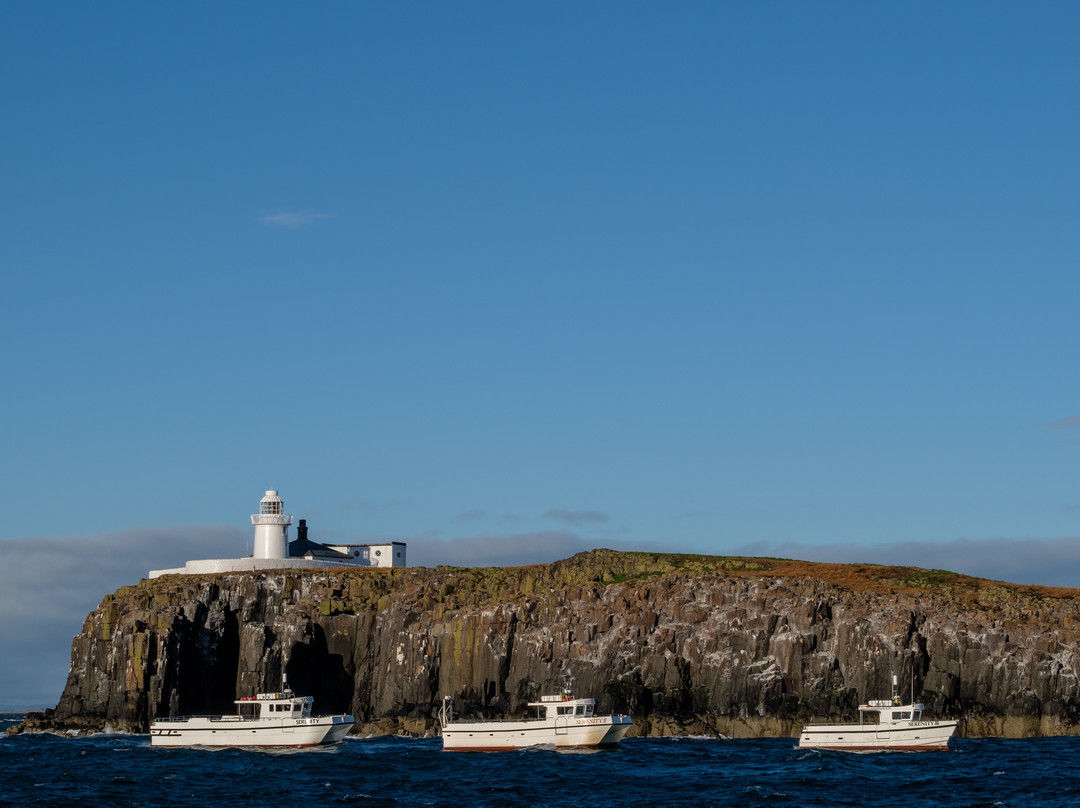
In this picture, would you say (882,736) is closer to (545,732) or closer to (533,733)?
(545,732)

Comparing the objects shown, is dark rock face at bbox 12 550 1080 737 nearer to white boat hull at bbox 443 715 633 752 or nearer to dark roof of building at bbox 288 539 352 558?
white boat hull at bbox 443 715 633 752

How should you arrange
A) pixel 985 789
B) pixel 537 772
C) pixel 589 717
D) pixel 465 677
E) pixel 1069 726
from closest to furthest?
pixel 985 789 → pixel 537 772 → pixel 589 717 → pixel 1069 726 → pixel 465 677

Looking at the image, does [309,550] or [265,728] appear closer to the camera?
[265,728]

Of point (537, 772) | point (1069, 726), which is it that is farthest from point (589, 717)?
point (1069, 726)

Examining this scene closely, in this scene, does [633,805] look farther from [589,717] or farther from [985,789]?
[589,717]

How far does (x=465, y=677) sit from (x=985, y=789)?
48767 mm

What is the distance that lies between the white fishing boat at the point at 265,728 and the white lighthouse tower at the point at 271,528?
138 feet

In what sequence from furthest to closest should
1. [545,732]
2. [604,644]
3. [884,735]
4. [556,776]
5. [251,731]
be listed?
[604,644] → [251,731] → [545,732] → [884,735] → [556,776]

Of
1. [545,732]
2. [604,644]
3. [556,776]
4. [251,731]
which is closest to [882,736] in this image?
[545,732]

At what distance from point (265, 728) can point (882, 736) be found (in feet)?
135

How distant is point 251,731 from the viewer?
96.3 metres

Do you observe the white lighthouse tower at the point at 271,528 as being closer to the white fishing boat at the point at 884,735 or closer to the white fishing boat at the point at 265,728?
the white fishing boat at the point at 265,728

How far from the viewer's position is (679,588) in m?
110

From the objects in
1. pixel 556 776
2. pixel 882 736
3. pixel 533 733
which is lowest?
pixel 556 776
